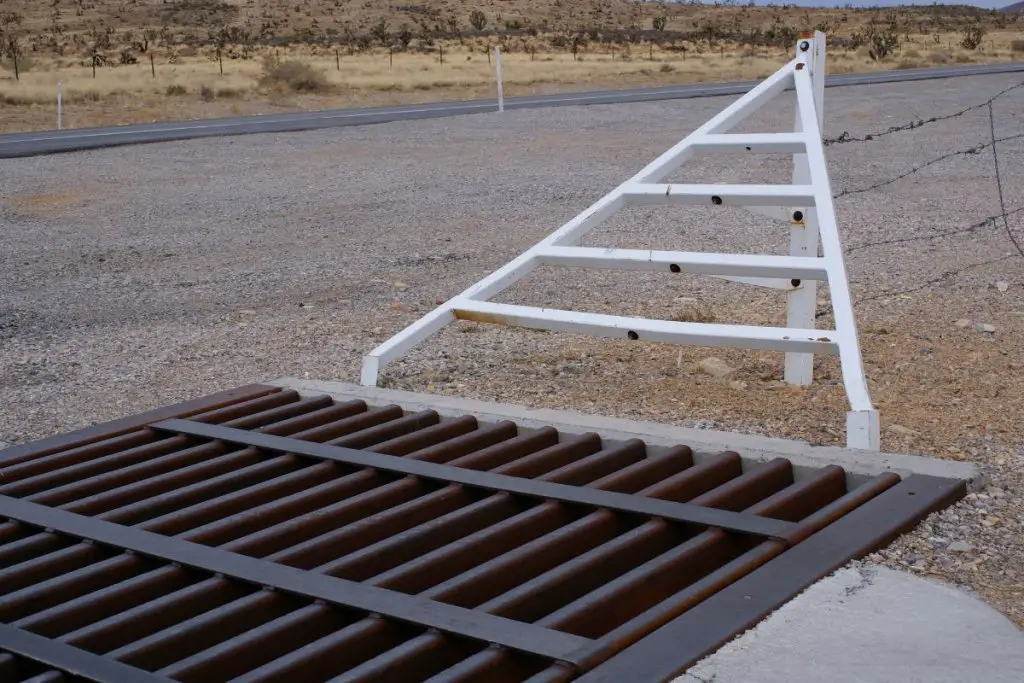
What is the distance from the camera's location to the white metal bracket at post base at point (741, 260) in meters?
4.95

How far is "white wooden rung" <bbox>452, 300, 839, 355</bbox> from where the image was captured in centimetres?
481

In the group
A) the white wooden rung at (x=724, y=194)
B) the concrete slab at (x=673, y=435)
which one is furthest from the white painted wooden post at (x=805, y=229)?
the concrete slab at (x=673, y=435)

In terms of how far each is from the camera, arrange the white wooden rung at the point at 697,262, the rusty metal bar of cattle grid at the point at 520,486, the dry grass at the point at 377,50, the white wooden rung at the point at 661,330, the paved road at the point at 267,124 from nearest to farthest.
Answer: the rusty metal bar of cattle grid at the point at 520,486, the white wooden rung at the point at 661,330, the white wooden rung at the point at 697,262, the paved road at the point at 267,124, the dry grass at the point at 377,50

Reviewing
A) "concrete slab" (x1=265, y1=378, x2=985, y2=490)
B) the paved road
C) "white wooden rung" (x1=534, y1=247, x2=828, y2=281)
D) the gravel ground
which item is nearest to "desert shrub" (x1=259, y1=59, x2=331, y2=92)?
the paved road

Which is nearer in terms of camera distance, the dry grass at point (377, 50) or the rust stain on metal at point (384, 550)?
the rust stain on metal at point (384, 550)

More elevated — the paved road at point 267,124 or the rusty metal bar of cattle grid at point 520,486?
the paved road at point 267,124

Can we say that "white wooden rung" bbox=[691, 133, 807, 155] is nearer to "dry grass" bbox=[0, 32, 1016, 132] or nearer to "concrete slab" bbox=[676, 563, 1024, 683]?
"concrete slab" bbox=[676, 563, 1024, 683]

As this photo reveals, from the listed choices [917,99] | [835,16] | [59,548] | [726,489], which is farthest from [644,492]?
[835,16]

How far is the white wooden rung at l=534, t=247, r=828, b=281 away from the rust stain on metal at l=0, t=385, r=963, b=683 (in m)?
1.05

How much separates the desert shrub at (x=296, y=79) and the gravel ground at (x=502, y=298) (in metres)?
21.0

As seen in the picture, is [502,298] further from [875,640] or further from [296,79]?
[296,79]

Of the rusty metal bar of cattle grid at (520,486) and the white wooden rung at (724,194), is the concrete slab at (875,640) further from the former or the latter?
the white wooden rung at (724,194)

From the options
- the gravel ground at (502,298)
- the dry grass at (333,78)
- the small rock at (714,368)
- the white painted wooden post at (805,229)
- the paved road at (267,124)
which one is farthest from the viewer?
the dry grass at (333,78)

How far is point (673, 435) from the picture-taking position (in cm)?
461
